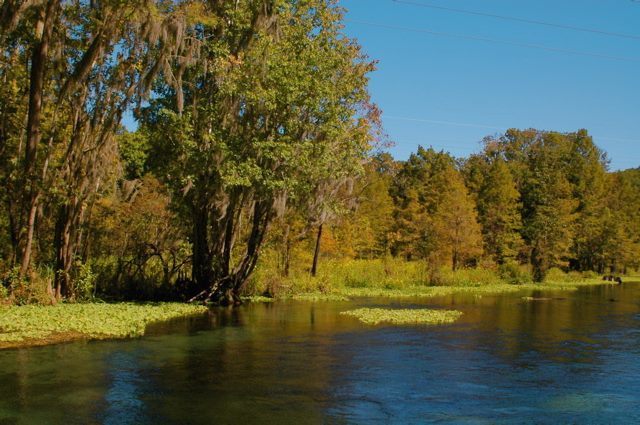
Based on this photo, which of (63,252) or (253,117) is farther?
(253,117)

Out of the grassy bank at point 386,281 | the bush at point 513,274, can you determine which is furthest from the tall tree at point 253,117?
the bush at point 513,274

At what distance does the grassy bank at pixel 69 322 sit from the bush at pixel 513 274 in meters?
30.5

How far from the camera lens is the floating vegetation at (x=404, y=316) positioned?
69.3 ft

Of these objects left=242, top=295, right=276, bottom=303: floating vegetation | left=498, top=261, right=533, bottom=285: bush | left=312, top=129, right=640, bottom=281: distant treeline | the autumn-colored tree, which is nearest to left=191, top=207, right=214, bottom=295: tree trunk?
left=242, top=295, right=276, bottom=303: floating vegetation

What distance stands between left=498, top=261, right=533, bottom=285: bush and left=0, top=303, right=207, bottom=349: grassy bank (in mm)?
30528

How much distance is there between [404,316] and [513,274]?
26.5 m

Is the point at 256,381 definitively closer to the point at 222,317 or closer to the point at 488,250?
the point at 222,317

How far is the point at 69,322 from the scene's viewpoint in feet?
54.5

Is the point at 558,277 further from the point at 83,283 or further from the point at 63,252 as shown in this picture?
the point at 63,252

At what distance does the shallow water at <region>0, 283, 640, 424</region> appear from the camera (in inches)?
393

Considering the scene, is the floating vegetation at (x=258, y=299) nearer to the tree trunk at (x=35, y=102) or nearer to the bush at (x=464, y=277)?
the tree trunk at (x=35, y=102)

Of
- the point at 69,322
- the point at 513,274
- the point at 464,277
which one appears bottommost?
the point at 69,322

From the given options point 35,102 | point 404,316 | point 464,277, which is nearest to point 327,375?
point 404,316

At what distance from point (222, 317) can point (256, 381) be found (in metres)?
9.34
